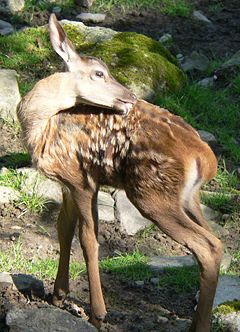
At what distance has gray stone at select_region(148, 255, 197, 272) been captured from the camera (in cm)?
712

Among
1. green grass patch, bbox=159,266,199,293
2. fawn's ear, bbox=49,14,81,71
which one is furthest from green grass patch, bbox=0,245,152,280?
fawn's ear, bbox=49,14,81,71

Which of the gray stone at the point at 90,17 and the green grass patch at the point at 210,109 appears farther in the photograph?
the gray stone at the point at 90,17

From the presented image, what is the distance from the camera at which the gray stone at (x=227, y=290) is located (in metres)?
6.45

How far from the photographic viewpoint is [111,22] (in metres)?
12.1

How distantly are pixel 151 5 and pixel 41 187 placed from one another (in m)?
5.39

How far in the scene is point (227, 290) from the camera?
21.5 ft

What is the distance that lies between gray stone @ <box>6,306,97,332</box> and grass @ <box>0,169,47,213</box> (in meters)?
2.29

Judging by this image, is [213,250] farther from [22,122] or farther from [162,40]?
[162,40]

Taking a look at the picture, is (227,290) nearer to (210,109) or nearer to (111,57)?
(210,109)

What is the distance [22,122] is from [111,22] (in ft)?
20.8

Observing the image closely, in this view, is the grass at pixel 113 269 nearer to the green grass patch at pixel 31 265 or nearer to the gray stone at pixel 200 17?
the green grass patch at pixel 31 265

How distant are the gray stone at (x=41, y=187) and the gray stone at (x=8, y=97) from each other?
1.05m

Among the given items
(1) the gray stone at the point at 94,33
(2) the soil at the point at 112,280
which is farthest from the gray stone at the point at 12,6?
(2) the soil at the point at 112,280

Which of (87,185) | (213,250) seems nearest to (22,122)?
(87,185)
